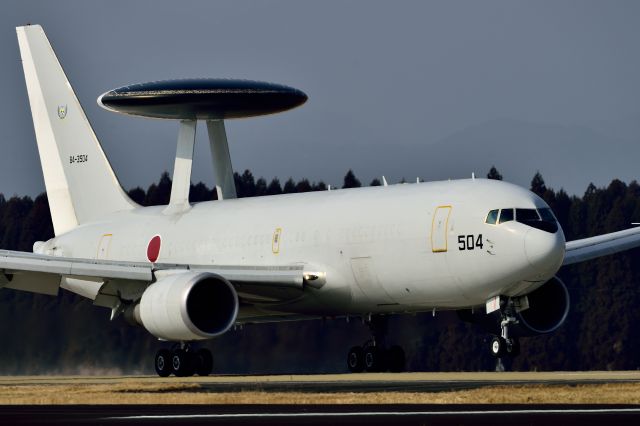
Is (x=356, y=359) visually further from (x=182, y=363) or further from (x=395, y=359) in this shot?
(x=182, y=363)

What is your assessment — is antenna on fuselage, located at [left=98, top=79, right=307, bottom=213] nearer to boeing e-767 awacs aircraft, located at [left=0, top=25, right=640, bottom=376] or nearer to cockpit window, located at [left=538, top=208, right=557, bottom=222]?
boeing e-767 awacs aircraft, located at [left=0, top=25, right=640, bottom=376]

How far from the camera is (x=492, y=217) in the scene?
110 feet

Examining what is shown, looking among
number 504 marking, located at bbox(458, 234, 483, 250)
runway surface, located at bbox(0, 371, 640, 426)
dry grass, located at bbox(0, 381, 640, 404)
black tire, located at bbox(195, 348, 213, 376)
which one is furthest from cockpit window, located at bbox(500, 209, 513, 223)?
black tire, located at bbox(195, 348, 213, 376)

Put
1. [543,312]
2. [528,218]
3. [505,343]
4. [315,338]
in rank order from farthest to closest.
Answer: [315,338] → [543,312] → [528,218] → [505,343]

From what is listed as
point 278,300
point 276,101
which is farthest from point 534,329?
point 276,101

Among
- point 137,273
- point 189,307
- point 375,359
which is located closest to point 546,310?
point 375,359

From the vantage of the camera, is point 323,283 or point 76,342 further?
point 76,342

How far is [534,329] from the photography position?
36.4 metres

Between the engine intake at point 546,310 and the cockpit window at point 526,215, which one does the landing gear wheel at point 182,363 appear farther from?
the cockpit window at point 526,215

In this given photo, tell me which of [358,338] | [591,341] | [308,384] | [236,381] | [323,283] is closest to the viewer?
[308,384]

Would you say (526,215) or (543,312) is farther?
(543,312)

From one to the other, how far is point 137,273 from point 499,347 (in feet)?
30.6

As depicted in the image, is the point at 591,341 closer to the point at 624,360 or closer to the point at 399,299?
the point at 624,360
